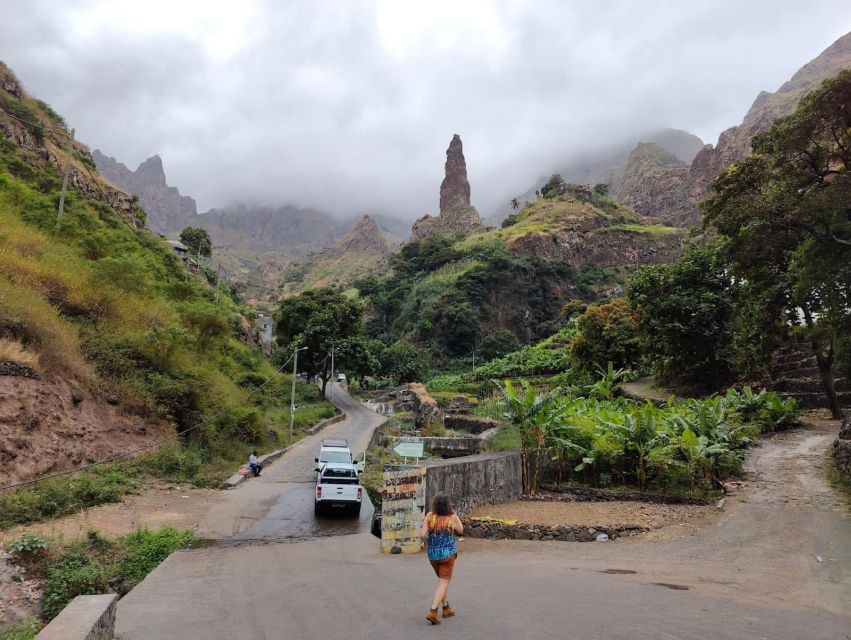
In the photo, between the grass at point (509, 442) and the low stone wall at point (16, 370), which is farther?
the grass at point (509, 442)

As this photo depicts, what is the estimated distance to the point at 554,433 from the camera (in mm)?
14977

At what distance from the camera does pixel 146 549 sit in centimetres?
952

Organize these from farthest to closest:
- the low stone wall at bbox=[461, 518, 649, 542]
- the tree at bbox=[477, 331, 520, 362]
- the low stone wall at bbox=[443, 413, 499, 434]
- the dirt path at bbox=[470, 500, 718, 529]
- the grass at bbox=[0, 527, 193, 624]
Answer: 1. the tree at bbox=[477, 331, 520, 362]
2. the low stone wall at bbox=[443, 413, 499, 434]
3. the dirt path at bbox=[470, 500, 718, 529]
4. the low stone wall at bbox=[461, 518, 649, 542]
5. the grass at bbox=[0, 527, 193, 624]

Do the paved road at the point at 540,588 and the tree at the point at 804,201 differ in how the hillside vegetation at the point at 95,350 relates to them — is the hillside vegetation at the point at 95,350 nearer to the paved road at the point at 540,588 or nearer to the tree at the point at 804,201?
the paved road at the point at 540,588

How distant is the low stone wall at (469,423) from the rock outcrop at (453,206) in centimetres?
12040

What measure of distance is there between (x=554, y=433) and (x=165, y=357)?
47.9 ft

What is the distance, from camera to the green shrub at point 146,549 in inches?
344

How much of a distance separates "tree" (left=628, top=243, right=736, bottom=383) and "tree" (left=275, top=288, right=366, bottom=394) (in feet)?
88.4

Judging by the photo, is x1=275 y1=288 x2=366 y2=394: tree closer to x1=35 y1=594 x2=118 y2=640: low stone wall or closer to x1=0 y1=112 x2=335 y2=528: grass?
x1=0 y1=112 x2=335 y2=528: grass

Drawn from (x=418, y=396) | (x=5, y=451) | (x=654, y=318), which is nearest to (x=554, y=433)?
(x=5, y=451)

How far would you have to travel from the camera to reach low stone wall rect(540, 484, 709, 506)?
1294 centimetres

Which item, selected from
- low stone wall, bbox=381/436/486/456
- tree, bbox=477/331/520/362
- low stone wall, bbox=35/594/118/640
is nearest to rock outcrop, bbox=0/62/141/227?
low stone wall, bbox=381/436/486/456

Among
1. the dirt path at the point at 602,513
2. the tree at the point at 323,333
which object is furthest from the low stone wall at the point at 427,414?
the dirt path at the point at 602,513

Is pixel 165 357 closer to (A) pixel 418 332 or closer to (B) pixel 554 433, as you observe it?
(B) pixel 554 433
